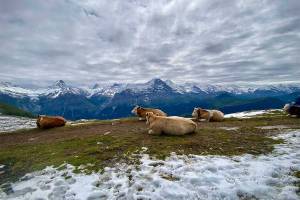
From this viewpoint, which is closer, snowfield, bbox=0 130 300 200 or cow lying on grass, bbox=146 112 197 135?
snowfield, bbox=0 130 300 200

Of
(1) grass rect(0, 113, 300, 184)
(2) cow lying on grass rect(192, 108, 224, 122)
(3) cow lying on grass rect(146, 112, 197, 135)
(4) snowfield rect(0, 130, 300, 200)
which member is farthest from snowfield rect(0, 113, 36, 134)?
(4) snowfield rect(0, 130, 300, 200)

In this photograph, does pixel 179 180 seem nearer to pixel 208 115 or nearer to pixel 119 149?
pixel 119 149

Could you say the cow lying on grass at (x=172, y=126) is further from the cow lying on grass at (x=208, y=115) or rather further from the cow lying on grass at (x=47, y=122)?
the cow lying on grass at (x=47, y=122)

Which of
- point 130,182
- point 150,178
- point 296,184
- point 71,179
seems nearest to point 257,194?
point 296,184

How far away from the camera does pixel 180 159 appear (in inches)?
572

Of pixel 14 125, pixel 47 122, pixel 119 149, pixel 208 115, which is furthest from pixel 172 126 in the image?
pixel 14 125

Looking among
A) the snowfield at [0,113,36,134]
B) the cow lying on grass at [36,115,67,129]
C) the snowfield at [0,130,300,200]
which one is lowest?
the snowfield at [0,113,36,134]

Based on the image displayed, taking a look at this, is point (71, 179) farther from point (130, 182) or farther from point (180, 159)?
point (180, 159)

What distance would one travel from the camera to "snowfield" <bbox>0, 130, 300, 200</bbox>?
11.1 meters

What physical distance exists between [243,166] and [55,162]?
1033cm

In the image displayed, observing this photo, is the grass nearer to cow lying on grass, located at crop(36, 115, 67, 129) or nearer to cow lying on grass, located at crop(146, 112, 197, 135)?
cow lying on grass, located at crop(146, 112, 197, 135)

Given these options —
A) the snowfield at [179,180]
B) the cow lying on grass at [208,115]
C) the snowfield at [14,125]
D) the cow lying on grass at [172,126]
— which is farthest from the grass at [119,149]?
the snowfield at [14,125]

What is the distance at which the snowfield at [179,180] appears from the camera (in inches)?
436

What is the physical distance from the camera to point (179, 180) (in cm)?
1216
